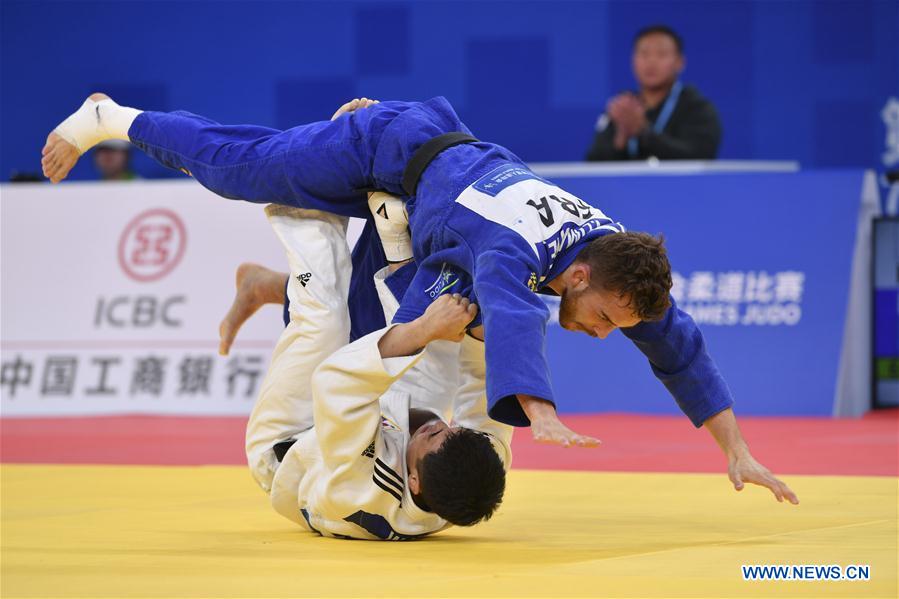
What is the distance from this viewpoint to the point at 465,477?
267 centimetres

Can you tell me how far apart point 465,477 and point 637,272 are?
607 mm

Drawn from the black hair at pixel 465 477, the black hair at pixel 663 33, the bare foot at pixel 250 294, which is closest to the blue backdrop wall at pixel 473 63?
the black hair at pixel 663 33

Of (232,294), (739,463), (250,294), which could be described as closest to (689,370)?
(739,463)

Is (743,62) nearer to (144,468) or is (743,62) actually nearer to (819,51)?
(819,51)

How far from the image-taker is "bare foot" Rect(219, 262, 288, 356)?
156 inches

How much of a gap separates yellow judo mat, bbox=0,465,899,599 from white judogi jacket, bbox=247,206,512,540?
0.08 m

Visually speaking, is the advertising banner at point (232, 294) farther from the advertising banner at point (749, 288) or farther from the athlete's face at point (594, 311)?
the athlete's face at point (594, 311)

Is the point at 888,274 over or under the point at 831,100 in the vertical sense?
under

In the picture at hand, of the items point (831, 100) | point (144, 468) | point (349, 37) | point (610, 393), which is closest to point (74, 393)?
point (144, 468)

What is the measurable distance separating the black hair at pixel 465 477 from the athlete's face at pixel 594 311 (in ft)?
1.38

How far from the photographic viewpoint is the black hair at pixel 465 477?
2.68 meters

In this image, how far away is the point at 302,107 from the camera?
28.9ft

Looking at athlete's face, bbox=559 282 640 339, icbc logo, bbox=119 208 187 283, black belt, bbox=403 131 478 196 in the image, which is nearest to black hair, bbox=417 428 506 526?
athlete's face, bbox=559 282 640 339

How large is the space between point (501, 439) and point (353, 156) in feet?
2.88
